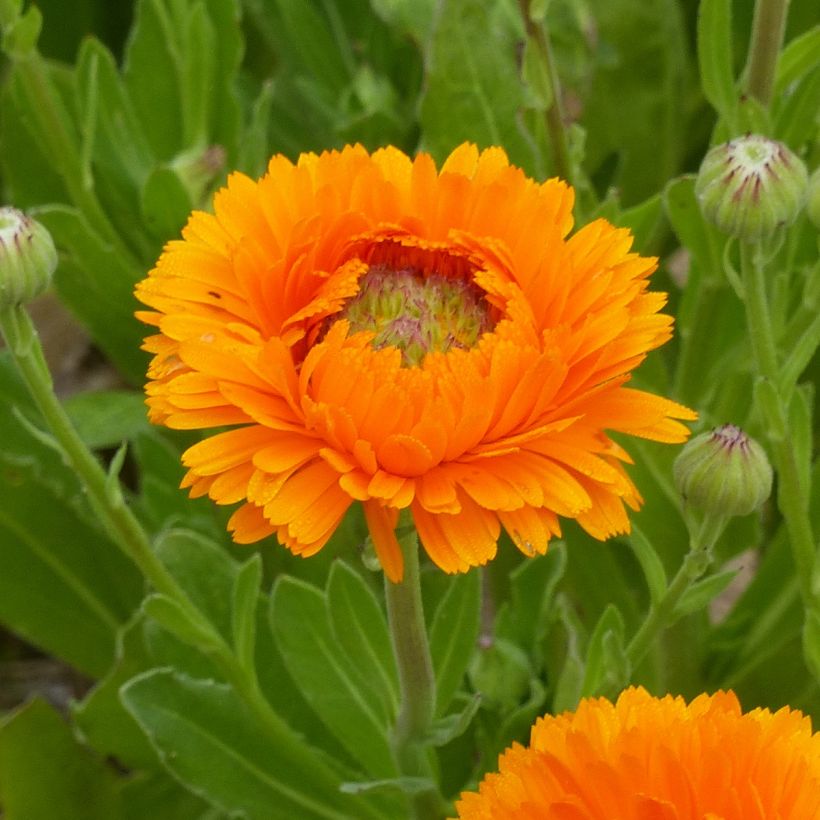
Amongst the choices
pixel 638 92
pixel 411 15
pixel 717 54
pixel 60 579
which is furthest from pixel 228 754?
pixel 638 92

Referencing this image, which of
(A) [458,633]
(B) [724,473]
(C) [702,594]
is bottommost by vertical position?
(A) [458,633]

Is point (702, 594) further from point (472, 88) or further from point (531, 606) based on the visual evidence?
point (472, 88)

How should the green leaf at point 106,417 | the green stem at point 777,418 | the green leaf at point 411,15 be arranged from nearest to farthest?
the green stem at point 777,418 → the green leaf at point 106,417 → the green leaf at point 411,15

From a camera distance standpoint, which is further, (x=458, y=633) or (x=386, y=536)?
(x=458, y=633)

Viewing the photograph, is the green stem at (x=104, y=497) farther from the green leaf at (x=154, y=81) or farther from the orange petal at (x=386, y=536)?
the green leaf at (x=154, y=81)

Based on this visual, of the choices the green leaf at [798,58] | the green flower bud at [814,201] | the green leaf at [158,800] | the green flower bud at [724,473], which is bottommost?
the green leaf at [158,800]

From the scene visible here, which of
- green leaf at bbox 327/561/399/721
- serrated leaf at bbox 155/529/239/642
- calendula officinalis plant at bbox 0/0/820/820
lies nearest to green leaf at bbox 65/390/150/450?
calendula officinalis plant at bbox 0/0/820/820

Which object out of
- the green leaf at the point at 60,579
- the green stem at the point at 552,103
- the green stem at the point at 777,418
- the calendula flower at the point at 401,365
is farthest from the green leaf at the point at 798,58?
the green leaf at the point at 60,579
